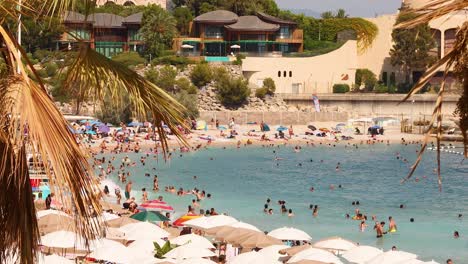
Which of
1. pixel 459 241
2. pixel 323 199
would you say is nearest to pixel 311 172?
pixel 323 199

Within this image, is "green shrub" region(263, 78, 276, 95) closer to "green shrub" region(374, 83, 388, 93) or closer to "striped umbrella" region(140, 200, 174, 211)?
"green shrub" region(374, 83, 388, 93)

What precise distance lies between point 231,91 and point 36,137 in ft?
231

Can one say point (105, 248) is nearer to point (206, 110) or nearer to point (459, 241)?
point (459, 241)

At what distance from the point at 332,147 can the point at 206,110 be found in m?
11.3

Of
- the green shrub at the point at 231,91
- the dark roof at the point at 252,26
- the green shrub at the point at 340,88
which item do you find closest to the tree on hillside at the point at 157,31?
the dark roof at the point at 252,26

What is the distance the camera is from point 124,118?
63875 mm

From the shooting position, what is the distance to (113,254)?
18.0 meters

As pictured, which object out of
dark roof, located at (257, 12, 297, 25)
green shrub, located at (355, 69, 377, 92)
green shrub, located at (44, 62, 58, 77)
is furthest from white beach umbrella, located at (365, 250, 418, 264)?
green shrub, located at (355, 69, 377, 92)

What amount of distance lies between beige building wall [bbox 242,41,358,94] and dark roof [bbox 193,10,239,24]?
339cm

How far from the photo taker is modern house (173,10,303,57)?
3039 inches

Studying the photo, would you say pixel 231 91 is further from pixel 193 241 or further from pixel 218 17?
pixel 193 241

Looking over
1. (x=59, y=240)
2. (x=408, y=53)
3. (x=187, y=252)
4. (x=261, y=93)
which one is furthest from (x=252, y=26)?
(x=59, y=240)

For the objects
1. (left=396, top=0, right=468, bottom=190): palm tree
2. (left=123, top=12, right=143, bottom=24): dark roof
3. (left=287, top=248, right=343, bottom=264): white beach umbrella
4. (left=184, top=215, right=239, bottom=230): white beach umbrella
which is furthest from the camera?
(left=123, top=12, right=143, bottom=24): dark roof

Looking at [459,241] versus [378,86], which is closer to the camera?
[459,241]
